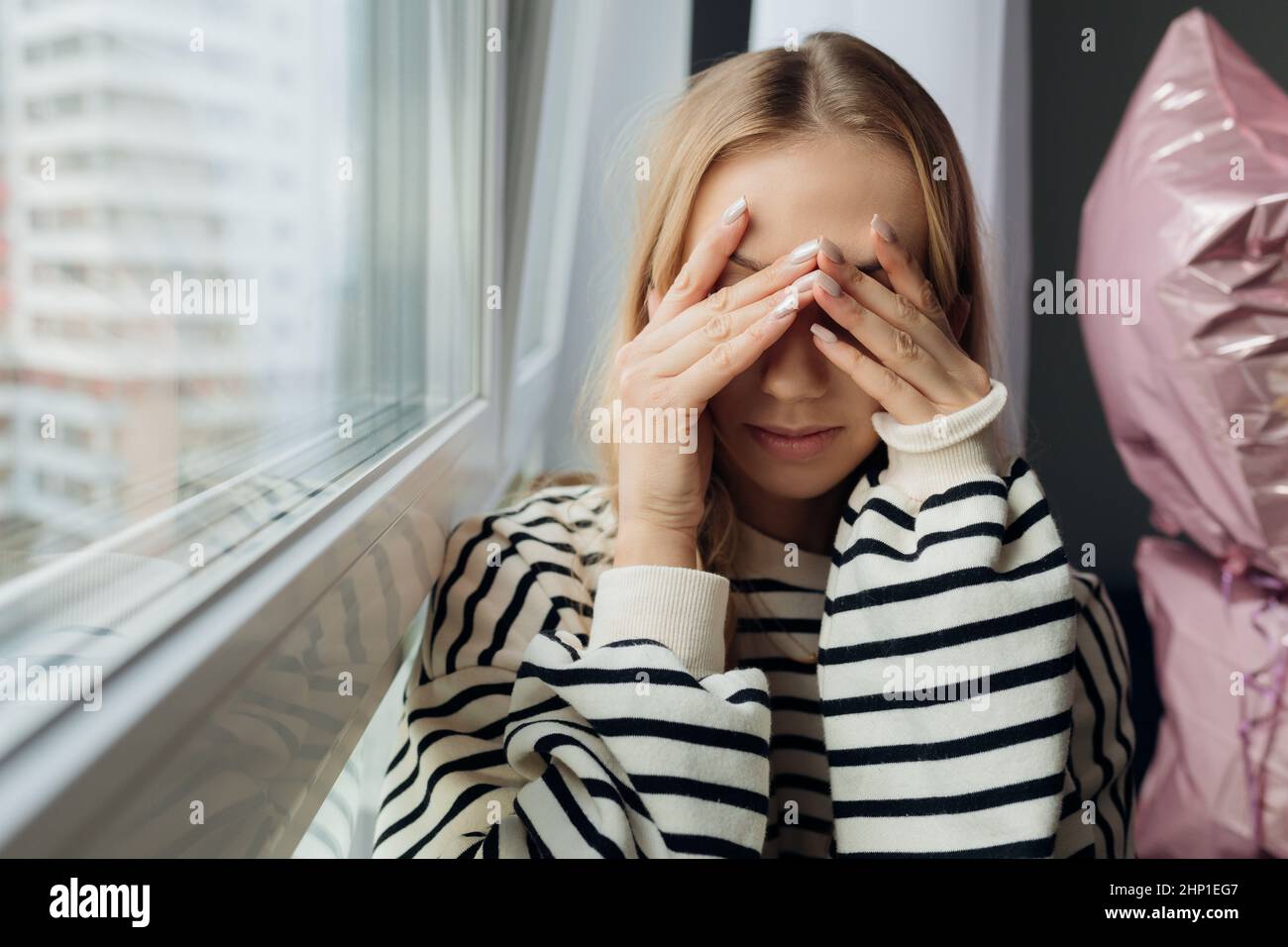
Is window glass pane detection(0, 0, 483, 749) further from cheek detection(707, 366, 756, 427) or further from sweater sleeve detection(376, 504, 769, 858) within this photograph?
cheek detection(707, 366, 756, 427)

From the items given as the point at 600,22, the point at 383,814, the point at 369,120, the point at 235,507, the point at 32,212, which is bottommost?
the point at 383,814

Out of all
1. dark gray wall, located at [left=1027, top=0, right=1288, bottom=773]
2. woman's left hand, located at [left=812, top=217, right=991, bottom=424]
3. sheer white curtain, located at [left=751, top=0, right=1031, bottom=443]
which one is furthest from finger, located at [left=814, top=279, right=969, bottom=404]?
dark gray wall, located at [left=1027, top=0, right=1288, bottom=773]

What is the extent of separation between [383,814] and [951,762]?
0.36 meters

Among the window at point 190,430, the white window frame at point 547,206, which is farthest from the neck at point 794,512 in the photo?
the white window frame at point 547,206

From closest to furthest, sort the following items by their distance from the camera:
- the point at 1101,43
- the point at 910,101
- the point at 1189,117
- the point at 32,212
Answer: the point at 32,212 < the point at 910,101 < the point at 1189,117 < the point at 1101,43

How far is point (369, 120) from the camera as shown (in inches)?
29.0

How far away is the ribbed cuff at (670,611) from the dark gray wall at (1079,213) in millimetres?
1016

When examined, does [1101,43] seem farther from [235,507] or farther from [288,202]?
[235,507]

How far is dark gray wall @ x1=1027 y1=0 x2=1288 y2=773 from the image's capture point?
1540 mm

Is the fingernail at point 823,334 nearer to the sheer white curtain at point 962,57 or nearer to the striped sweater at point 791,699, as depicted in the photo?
the striped sweater at point 791,699

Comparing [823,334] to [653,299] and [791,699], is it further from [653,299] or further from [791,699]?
[791,699]

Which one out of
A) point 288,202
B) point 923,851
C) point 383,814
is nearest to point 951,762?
point 923,851

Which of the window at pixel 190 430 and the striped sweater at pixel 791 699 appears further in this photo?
the striped sweater at pixel 791 699

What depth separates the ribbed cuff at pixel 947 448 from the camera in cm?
61
